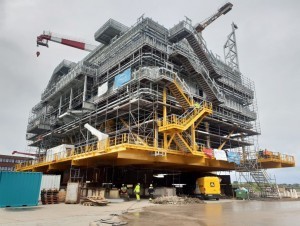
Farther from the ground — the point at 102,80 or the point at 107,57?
the point at 107,57

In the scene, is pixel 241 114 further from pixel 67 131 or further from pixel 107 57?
pixel 67 131

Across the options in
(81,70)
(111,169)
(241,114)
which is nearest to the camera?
(111,169)

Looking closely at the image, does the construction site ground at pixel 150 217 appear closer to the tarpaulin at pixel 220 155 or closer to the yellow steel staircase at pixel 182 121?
the yellow steel staircase at pixel 182 121

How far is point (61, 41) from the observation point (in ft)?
154

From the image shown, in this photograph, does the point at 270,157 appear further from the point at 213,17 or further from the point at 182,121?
the point at 213,17

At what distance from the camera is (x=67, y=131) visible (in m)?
39.2

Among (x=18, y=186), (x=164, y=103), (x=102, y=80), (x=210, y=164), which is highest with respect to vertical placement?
(x=102, y=80)

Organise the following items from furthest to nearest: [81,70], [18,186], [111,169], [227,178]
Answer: [227,178] < [81,70] < [111,169] < [18,186]

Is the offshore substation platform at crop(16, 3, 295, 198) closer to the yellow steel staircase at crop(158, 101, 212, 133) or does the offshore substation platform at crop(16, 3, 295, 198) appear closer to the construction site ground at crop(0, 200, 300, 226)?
the yellow steel staircase at crop(158, 101, 212, 133)

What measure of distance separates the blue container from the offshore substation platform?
282 inches

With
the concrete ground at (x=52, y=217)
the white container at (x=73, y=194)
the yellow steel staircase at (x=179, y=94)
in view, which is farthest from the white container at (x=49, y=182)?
the yellow steel staircase at (x=179, y=94)

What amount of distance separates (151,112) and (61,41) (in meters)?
27.5

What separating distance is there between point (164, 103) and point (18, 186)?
1598 cm

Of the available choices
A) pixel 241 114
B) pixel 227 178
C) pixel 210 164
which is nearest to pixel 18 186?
pixel 210 164
